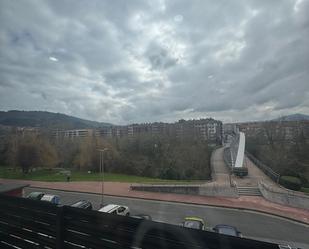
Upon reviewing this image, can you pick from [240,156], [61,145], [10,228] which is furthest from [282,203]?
[61,145]

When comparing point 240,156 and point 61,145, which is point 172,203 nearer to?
point 240,156

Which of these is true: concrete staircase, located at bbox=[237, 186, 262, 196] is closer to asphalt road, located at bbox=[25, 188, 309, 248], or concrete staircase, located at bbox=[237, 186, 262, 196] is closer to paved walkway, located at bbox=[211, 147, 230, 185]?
paved walkway, located at bbox=[211, 147, 230, 185]

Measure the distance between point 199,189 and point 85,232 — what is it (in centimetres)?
2348

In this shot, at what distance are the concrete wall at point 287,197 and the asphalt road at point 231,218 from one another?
10.5ft

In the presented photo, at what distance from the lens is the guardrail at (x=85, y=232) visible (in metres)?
2.17

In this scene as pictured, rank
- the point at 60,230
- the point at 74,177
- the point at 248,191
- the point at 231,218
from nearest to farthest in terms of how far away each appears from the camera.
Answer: the point at 60,230, the point at 231,218, the point at 248,191, the point at 74,177

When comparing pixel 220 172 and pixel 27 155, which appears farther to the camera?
pixel 27 155

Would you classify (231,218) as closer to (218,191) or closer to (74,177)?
(218,191)

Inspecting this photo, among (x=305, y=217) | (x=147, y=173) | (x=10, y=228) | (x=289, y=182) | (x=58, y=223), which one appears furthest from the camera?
(x=147, y=173)

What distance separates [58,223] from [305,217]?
65.2 feet

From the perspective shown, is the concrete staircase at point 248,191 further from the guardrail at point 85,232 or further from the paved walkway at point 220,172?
the guardrail at point 85,232

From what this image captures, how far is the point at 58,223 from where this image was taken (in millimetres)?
2965

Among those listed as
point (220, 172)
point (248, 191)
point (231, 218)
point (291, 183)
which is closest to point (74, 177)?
point (220, 172)

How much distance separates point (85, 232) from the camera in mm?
2791
